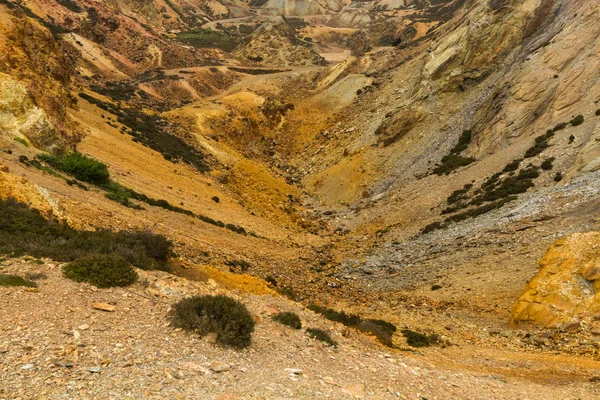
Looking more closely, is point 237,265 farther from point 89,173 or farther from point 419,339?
point 89,173

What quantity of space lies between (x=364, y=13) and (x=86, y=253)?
7466 inches

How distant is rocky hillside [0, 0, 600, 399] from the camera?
866 centimetres

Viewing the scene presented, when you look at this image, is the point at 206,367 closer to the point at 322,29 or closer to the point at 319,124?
the point at 319,124

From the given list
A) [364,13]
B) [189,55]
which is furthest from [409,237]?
[364,13]

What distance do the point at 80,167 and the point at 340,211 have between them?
79.8ft

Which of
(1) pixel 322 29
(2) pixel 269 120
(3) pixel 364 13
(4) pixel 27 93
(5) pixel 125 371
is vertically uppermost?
(3) pixel 364 13

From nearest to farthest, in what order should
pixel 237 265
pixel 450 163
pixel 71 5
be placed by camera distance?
pixel 237 265
pixel 450 163
pixel 71 5

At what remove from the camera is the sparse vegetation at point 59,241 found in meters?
11.0

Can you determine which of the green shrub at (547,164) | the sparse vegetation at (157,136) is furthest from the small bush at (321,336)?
the sparse vegetation at (157,136)

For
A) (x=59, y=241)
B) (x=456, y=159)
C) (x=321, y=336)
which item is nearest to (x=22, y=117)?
(x=59, y=241)

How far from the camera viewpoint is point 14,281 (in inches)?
356

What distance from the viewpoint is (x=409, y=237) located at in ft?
92.1

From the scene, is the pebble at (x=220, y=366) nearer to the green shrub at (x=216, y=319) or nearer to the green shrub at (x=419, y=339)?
the green shrub at (x=216, y=319)

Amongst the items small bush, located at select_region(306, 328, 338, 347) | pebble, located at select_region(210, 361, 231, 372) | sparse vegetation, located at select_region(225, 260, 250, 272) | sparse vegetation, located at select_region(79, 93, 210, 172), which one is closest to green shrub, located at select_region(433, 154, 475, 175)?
sparse vegetation, located at select_region(225, 260, 250, 272)
